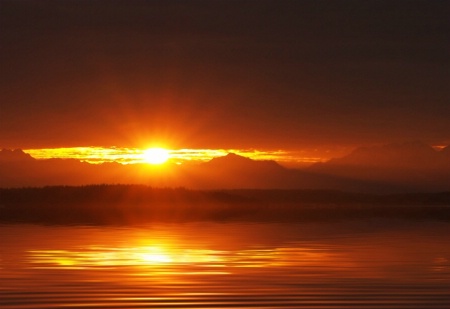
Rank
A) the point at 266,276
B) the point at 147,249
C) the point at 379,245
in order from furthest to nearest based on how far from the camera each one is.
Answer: the point at 379,245 → the point at 147,249 → the point at 266,276

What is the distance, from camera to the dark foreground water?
2275cm

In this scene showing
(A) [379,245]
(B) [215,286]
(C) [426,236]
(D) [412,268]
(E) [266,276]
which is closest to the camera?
(B) [215,286]

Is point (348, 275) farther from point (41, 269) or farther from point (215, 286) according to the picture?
point (41, 269)

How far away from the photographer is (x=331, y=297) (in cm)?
2328

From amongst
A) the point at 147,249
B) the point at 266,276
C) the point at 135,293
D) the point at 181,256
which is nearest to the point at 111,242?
the point at 147,249

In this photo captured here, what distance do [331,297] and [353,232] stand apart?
30853 millimetres

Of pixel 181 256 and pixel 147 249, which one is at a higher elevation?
pixel 147 249

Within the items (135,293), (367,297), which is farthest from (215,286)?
(367,297)

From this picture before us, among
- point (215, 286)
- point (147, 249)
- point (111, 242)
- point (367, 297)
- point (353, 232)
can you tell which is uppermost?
point (353, 232)

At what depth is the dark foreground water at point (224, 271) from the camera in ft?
74.6

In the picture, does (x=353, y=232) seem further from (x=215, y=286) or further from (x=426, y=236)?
(x=215, y=286)

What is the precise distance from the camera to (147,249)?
127 feet

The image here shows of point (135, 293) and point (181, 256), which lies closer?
point (135, 293)

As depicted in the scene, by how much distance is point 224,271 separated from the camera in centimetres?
2941
